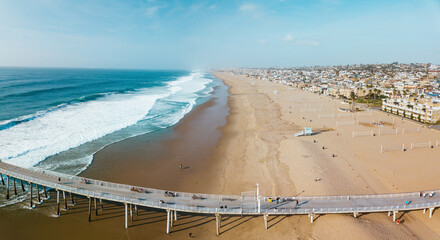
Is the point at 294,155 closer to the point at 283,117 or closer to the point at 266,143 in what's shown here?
the point at 266,143

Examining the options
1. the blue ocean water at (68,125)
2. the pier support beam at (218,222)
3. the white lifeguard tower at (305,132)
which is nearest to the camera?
the pier support beam at (218,222)

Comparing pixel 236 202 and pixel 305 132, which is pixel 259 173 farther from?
pixel 305 132

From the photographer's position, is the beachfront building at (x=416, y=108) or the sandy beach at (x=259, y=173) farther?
the beachfront building at (x=416, y=108)

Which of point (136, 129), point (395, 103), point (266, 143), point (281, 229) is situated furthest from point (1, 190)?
point (395, 103)

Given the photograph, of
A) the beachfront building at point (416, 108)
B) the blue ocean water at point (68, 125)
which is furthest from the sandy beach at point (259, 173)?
the beachfront building at point (416, 108)

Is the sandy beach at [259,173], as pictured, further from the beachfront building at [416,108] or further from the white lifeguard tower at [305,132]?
the beachfront building at [416,108]

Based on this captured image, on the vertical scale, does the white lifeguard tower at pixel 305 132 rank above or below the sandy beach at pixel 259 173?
above
